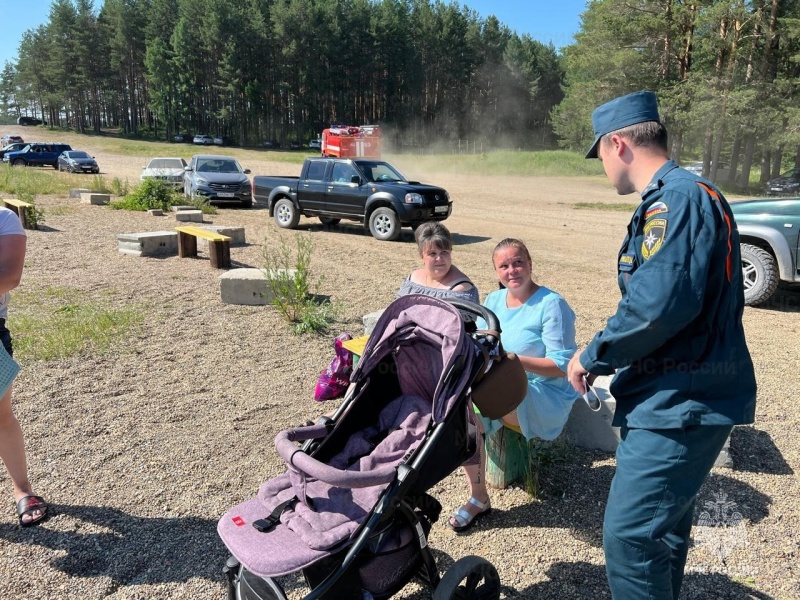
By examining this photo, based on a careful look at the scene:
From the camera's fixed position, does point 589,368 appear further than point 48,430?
No

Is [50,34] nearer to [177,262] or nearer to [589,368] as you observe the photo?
[177,262]

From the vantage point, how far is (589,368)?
2264 mm

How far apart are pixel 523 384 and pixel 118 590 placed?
2.22 metres

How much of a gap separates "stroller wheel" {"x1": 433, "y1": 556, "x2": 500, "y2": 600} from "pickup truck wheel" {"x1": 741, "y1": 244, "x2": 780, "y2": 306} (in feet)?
21.8

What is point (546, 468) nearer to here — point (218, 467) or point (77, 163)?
point (218, 467)

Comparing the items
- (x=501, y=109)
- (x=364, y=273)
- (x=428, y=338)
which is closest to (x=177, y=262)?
(x=364, y=273)

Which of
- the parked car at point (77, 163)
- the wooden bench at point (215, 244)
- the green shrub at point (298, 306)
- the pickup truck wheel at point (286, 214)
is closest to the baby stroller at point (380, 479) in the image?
the green shrub at point (298, 306)

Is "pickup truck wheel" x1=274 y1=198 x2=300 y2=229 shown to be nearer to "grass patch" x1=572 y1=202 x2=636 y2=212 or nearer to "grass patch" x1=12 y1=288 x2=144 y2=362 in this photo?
"grass patch" x1=12 y1=288 x2=144 y2=362

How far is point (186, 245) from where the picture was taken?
10820 mm

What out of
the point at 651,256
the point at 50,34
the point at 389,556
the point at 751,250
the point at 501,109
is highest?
the point at 50,34

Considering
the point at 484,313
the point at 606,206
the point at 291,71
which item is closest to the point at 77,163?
the point at 606,206

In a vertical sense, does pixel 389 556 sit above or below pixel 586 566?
above

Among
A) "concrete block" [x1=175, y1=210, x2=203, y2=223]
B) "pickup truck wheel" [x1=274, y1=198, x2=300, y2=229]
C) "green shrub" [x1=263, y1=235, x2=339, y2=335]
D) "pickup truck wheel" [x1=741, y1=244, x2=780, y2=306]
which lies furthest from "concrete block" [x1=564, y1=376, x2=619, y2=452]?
"concrete block" [x1=175, y1=210, x2=203, y2=223]

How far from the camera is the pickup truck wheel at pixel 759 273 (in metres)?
7.88
